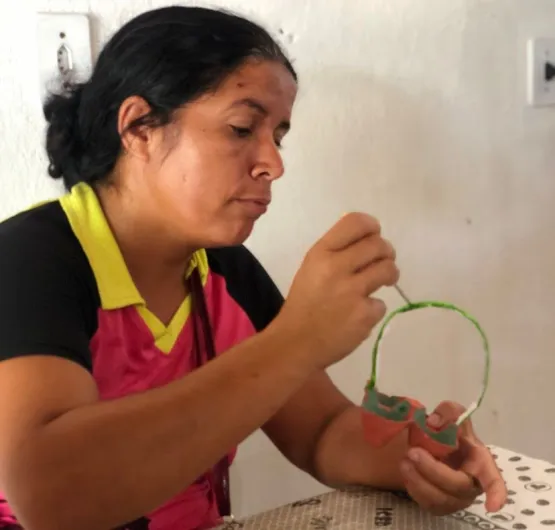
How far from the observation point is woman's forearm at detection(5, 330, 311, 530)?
54 cm

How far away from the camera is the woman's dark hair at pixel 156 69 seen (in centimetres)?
72

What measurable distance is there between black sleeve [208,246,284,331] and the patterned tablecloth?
25cm

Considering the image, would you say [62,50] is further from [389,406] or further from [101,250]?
[389,406]

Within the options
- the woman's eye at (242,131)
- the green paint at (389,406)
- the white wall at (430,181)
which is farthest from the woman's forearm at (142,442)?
the white wall at (430,181)

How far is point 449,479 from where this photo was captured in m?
0.70

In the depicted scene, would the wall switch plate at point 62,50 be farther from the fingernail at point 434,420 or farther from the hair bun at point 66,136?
the fingernail at point 434,420

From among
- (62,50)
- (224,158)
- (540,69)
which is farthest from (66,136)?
(540,69)

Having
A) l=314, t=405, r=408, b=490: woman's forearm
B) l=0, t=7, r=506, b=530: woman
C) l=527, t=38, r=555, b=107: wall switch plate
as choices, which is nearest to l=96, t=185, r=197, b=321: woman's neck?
l=0, t=7, r=506, b=530: woman

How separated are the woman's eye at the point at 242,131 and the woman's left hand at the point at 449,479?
13.1 inches

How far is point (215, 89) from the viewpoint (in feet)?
2.35

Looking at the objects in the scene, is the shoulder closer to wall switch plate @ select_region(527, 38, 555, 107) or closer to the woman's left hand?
the woman's left hand

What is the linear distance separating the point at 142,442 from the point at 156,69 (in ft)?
1.21

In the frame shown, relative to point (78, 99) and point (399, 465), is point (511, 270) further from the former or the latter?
point (78, 99)

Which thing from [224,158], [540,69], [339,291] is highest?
[540,69]
